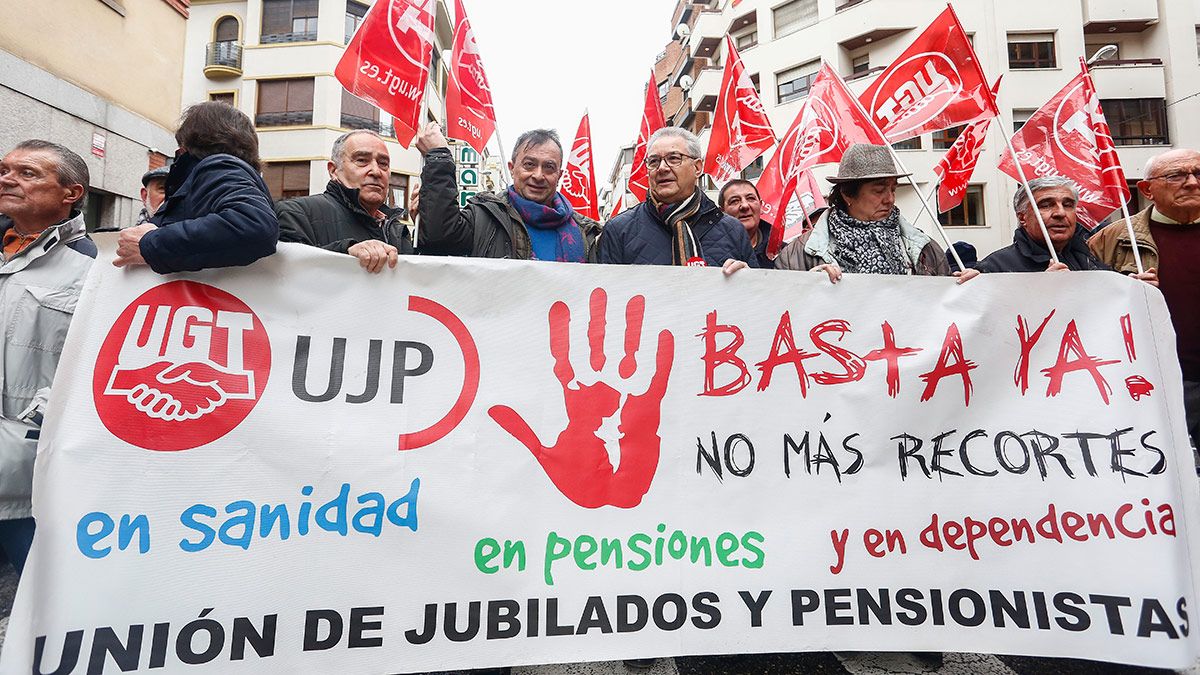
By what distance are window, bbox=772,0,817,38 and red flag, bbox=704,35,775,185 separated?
73.0ft

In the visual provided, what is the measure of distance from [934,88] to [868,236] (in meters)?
1.19

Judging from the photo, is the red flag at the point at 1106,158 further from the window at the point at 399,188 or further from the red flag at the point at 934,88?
the window at the point at 399,188

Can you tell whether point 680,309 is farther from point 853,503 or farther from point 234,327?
point 234,327

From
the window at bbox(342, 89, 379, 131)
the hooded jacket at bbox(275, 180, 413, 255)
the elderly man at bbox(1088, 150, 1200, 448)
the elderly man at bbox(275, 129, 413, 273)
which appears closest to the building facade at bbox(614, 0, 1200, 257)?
the window at bbox(342, 89, 379, 131)

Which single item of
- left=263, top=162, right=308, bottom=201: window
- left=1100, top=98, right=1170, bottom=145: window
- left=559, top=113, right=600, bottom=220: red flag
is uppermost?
left=1100, top=98, right=1170, bottom=145: window

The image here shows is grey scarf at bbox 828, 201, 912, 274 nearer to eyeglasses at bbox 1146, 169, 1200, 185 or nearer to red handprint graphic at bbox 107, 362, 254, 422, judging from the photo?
eyeglasses at bbox 1146, 169, 1200, 185

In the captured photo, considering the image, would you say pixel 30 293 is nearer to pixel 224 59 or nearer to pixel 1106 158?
pixel 1106 158

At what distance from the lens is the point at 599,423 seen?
212 cm

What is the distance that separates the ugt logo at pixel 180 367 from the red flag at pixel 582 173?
23.2 feet

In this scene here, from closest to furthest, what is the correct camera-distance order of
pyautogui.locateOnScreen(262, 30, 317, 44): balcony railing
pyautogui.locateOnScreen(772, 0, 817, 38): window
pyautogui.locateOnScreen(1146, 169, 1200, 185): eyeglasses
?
1. pyautogui.locateOnScreen(1146, 169, 1200, 185): eyeglasses
2. pyautogui.locateOnScreen(262, 30, 317, 44): balcony railing
3. pyautogui.locateOnScreen(772, 0, 817, 38): window

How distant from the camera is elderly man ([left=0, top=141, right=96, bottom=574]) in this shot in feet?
6.46

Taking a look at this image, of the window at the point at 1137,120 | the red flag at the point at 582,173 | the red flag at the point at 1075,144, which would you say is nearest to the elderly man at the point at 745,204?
the red flag at the point at 1075,144

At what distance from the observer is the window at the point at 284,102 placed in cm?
2259

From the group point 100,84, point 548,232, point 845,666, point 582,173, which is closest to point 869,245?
point 548,232
